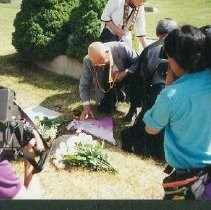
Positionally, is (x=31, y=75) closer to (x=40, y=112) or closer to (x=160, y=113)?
(x=40, y=112)

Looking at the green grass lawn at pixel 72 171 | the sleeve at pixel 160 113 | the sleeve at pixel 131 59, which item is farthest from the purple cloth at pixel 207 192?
the sleeve at pixel 131 59

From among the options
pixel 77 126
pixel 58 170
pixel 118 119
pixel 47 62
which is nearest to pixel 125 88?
pixel 118 119

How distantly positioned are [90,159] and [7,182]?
2.52m

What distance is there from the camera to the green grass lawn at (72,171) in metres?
5.09

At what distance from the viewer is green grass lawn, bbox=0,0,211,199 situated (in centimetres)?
509

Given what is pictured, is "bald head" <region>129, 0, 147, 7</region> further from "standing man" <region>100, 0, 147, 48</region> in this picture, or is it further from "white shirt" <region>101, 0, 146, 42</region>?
"white shirt" <region>101, 0, 146, 42</region>

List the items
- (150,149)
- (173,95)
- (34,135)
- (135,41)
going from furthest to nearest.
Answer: (135,41) < (150,149) < (34,135) < (173,95)

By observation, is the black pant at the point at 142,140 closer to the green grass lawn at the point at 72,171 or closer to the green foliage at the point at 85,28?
the green grass lawn at the point at 72,171

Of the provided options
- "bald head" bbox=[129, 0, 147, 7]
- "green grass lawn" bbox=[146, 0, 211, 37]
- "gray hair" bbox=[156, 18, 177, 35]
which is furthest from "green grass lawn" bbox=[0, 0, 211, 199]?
"green grass lawn" bbox=[146, 0, 211, 37]

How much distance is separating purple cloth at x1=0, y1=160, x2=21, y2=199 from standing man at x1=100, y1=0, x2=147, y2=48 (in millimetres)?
4214

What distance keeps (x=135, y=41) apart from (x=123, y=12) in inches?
43.3

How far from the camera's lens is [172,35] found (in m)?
3.19

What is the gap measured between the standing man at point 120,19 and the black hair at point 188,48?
3605 mm

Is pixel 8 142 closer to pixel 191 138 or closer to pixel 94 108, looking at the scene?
pixel 191 138
